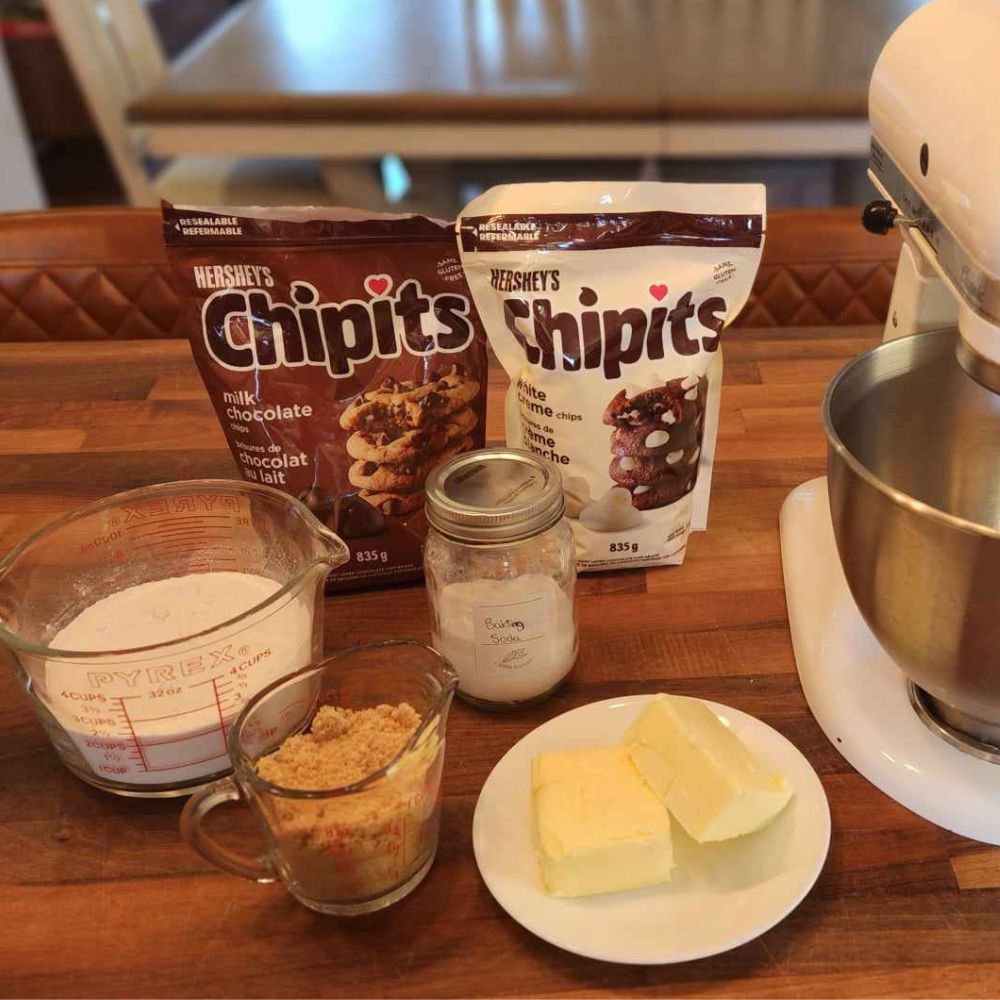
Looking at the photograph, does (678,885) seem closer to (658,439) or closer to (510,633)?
(510,633)

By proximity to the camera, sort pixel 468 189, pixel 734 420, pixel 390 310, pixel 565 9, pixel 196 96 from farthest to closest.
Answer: pixel 468 189 → pixel 565 9 → pixel 196 96 → pixel 734 420 → pixel 390 310

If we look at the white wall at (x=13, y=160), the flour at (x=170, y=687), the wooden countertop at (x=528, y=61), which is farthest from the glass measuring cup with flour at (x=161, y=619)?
the white wall at (x=13, y=160)

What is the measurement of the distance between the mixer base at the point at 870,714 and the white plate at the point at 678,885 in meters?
0.05

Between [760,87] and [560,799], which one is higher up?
[560,799]

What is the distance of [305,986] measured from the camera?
54 centimetres

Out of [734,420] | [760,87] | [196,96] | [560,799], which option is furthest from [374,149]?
[560,799]

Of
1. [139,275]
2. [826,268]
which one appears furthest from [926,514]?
[139,275]

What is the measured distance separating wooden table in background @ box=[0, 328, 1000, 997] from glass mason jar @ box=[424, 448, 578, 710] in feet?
0.13

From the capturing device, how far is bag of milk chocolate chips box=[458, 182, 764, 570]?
2.37ft

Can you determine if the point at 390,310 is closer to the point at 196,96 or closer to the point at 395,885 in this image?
the point at 395,885

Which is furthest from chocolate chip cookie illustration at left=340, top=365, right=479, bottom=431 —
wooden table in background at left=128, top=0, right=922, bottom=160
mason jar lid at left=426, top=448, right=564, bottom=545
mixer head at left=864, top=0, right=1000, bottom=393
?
wooden table in background at left=128, top=0, right=922, bottom=160

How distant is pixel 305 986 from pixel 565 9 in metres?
2.52

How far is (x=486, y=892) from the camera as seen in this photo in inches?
23.0

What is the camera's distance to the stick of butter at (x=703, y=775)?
0.54 meters
